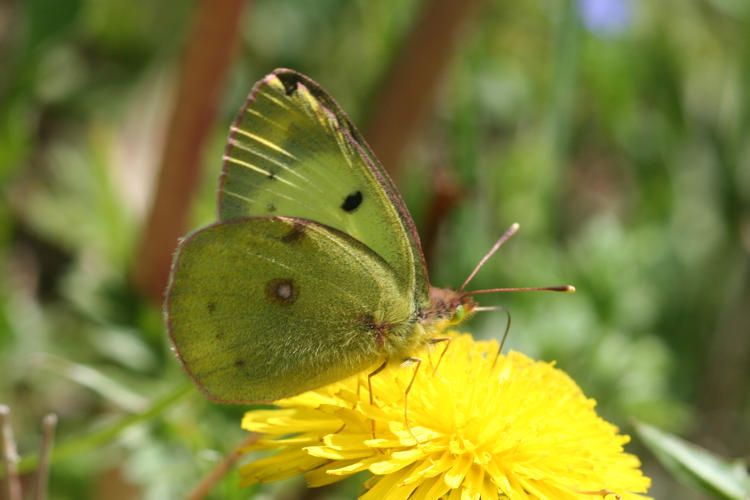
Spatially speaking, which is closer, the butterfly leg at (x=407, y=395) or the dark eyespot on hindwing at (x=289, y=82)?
the butterfly leg at (x=407, y=395)

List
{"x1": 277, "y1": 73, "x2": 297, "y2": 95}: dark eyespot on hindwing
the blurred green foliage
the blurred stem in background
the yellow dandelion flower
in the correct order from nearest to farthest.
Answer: the yellow dandelion flower < {"x1": 277, "y1": 73, "x2": 297, "y2": 95}: dark eyespot on hindwing < the blurred stem in background < the blurred green foliage

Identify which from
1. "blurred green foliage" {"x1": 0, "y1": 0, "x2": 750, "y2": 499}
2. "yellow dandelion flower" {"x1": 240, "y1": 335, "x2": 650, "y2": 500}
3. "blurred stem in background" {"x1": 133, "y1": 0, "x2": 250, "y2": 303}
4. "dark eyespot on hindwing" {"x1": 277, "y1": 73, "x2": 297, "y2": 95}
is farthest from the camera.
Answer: "blurred green foliage" {"x1": 0, "y1": 0, "x2": 750, "y2": 499}

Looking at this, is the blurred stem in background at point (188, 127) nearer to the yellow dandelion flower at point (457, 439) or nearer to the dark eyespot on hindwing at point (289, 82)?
the dark eyespot on hindwing at point (289, 82)

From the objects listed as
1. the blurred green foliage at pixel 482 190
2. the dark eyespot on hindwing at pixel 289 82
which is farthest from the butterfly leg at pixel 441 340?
the blurred green foliage at pixel 482 190

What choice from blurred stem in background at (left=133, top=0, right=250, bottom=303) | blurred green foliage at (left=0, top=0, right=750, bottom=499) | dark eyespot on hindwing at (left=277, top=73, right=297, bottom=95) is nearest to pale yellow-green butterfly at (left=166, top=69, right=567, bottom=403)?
dark eyespot on hindwing at (left=277, top=73, right=297, bottom=95)

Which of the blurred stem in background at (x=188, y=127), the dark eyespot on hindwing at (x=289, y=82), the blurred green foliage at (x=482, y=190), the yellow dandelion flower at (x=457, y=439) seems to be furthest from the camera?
the blurred green foliage at (x=482, y=190)

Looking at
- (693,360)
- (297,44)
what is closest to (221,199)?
(297,44)

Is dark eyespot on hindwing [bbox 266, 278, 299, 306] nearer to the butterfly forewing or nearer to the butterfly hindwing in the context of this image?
the butterfly hindwing
